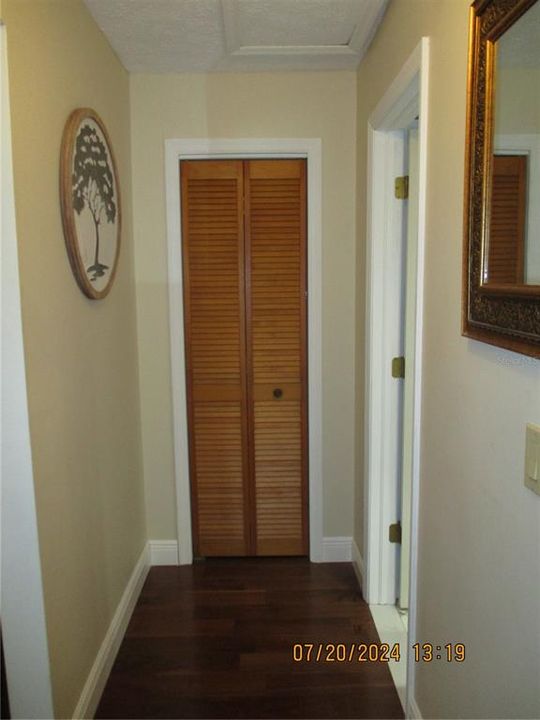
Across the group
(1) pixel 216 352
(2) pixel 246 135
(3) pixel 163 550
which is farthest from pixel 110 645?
(2) pixel 246 135

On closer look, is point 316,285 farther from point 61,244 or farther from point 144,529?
point 144,529

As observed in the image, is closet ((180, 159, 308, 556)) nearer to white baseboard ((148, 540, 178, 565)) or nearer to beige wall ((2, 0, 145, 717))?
white baseboard ((148, 540, 178, 565))

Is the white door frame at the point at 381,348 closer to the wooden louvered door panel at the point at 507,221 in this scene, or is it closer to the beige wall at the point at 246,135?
the beige wall at the point at 246,135

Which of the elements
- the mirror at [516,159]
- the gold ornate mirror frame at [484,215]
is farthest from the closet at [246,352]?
the mirror at [516,159]

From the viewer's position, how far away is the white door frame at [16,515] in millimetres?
1166

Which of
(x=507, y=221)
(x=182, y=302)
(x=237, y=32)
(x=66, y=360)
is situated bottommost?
(x=66, y=360)

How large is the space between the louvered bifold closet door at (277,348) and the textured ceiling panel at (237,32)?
17.4 inches

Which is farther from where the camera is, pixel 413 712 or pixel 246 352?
pixel 246 352

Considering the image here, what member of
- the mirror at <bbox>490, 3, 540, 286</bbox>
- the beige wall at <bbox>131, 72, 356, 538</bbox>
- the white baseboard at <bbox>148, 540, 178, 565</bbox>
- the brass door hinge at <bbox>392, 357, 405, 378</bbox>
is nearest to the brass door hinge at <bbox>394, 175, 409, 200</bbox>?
the beige wall at <bbox>131, 72, 356, 538</bbox>

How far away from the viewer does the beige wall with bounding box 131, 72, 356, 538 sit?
225 cm

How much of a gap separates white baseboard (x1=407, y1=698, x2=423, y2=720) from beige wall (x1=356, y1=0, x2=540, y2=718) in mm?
49

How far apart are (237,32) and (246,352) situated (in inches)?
52.9

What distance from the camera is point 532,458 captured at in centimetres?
85

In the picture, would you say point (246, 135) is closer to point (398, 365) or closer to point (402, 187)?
point (402, 187)
